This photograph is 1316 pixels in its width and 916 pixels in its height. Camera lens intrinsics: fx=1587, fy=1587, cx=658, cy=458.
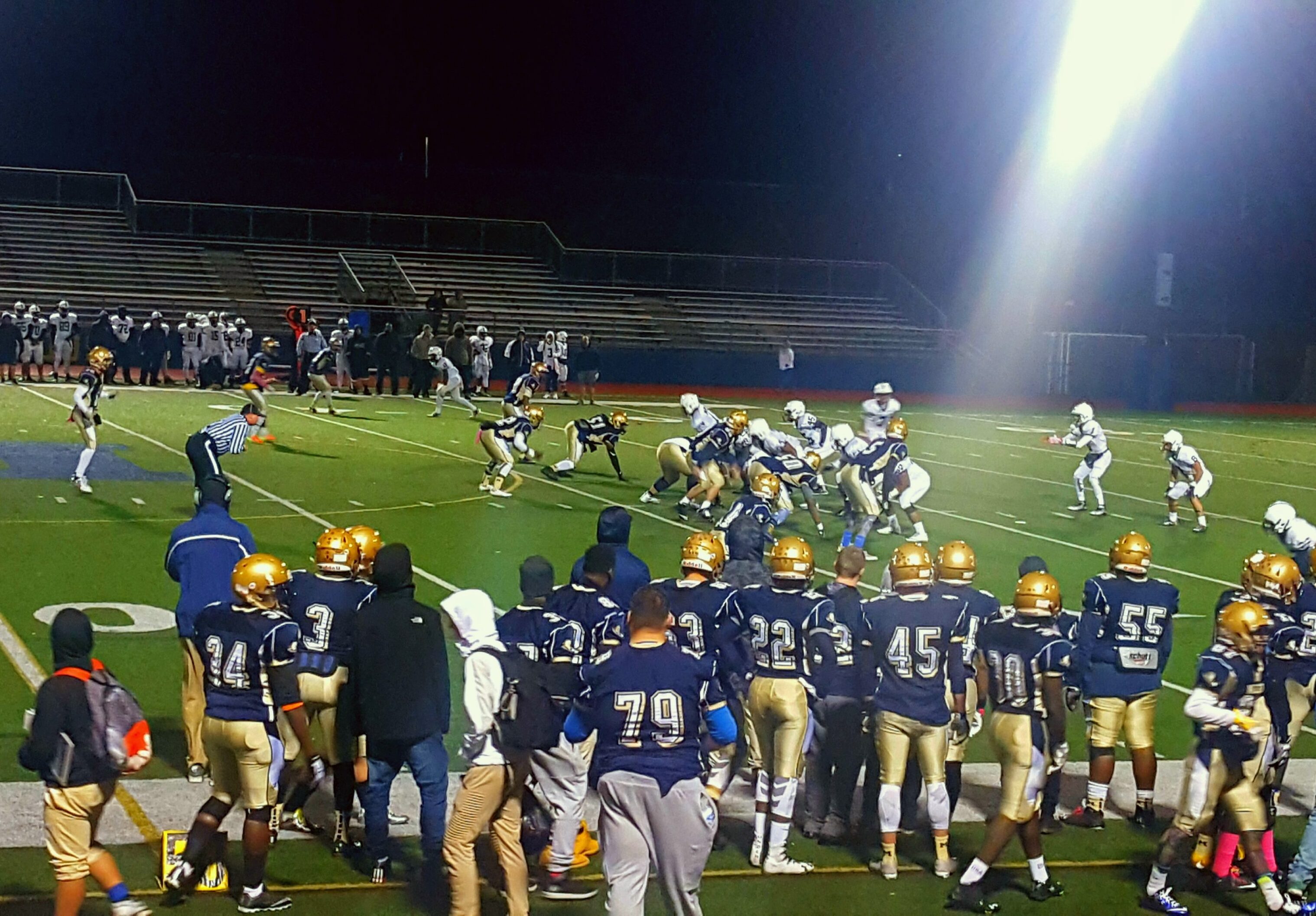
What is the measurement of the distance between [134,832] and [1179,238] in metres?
48.5

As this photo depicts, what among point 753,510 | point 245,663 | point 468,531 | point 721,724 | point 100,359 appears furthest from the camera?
point 100,359

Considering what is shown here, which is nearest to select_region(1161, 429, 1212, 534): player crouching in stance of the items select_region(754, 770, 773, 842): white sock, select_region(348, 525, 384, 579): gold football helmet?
select_region(754, 770, 773, 842): white sock

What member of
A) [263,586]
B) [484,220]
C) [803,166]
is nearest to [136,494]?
[263,586]

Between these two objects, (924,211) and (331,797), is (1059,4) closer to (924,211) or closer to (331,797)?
(924,211)

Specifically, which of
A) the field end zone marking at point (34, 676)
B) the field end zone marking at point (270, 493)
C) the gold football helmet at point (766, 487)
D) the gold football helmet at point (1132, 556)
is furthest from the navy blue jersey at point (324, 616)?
the gold football helmet at point (766, 487)

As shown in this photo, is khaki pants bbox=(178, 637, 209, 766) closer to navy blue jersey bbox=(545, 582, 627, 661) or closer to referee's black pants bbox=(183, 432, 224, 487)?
referee's black pants bbox=(183, 432, 224, 487)

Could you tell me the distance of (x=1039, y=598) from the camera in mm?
7543

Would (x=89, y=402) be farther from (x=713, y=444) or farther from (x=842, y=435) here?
(x=842, y=435)

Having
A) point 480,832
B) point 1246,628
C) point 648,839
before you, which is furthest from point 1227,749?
point 480,832

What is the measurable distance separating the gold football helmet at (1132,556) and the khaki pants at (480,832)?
3685mm

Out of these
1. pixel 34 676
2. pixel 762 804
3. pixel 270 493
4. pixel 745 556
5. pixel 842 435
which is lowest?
pixel 270 493

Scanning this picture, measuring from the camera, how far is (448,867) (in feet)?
21.5

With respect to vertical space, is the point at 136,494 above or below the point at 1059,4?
below

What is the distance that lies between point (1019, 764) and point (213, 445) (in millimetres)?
6434
